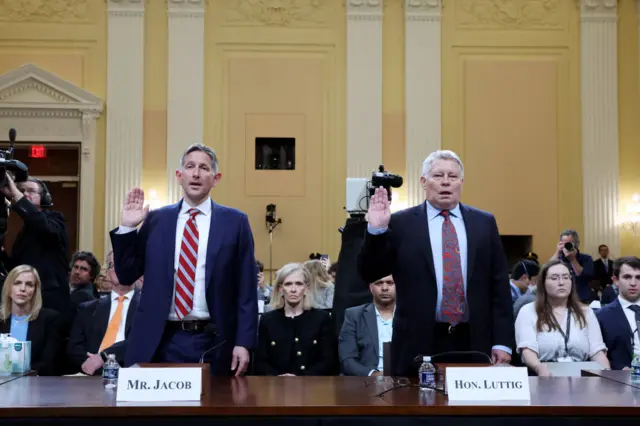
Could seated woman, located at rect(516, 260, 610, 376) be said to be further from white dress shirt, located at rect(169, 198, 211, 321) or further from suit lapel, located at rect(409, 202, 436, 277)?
white dress shirt, located at rect(169, 198, 211, 321)

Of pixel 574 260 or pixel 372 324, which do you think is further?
pixel 574 260

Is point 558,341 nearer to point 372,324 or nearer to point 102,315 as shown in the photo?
point 372,324

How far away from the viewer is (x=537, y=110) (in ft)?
44.3

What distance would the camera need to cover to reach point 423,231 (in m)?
3.39

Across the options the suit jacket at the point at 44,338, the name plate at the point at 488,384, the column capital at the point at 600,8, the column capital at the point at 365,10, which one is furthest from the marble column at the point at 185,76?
the name plate at the point at 488,384

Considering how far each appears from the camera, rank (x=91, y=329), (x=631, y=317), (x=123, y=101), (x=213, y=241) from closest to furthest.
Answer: (x=213, y=241), (x=631, y=317), (x=91, y=329), (x=123, y=101)

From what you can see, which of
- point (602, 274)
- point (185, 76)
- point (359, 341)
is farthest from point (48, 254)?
point (602, 274)

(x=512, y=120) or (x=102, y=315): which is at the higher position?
(x=512, y=120)

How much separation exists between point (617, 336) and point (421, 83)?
869cm

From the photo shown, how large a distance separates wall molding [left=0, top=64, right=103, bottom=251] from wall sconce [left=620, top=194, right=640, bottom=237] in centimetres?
826

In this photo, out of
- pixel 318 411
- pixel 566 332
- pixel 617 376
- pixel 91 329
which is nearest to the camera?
pixel 318 411

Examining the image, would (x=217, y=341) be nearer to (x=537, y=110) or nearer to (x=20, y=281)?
(x=20, y=281)

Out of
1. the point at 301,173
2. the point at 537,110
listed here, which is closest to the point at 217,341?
the point at 301,173

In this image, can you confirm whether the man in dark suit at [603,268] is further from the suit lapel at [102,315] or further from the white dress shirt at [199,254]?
the white dress shirt at [199,254]
